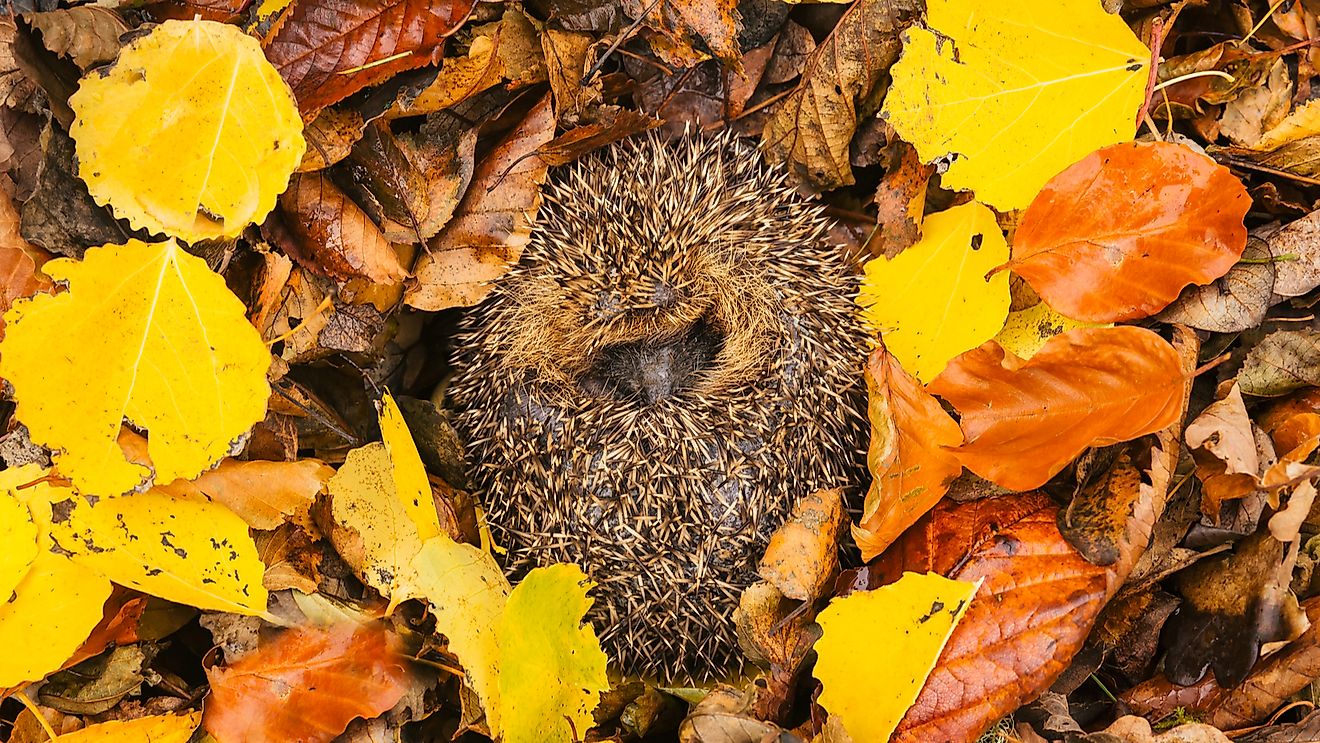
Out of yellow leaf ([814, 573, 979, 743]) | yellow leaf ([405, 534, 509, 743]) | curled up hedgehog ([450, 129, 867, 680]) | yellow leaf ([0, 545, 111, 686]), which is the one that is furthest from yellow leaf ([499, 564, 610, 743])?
yellow leaf ([0, 545, 111, 686])

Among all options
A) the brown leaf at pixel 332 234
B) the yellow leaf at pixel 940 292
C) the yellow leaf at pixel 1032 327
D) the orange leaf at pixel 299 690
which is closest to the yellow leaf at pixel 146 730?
the orange leaf at pixel 299 690

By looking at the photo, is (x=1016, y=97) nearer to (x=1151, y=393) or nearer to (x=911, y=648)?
(x=1151, y=393)

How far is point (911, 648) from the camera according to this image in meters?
2.24

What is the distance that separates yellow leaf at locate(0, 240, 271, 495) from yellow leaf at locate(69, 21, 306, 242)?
4.7 inches

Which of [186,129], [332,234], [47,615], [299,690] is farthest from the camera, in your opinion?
[332,234]

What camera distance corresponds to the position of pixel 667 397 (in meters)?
2.65

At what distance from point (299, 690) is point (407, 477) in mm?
Result: 542

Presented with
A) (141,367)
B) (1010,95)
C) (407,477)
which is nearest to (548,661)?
(407,477)

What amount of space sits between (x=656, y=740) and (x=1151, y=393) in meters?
1.50

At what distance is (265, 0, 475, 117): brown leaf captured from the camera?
2.27 m

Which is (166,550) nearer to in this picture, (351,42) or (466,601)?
(466,601)

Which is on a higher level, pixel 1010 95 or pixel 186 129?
pixel 186 129

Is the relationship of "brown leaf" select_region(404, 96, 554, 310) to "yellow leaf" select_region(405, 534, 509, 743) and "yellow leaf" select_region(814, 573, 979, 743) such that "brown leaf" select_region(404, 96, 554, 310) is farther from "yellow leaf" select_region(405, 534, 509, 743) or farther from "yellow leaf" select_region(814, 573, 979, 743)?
"yellow leaf" select_region(814, 573, 979, 743)

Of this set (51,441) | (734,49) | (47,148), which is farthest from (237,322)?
(734,49)
